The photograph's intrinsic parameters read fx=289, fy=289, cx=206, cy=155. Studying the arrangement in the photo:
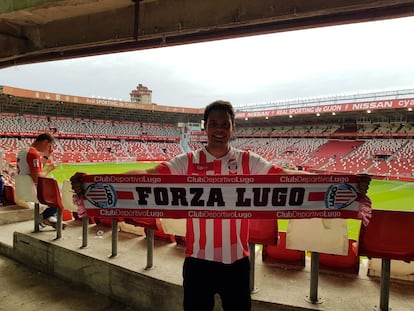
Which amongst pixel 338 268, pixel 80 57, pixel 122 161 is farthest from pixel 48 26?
pixel 122 161

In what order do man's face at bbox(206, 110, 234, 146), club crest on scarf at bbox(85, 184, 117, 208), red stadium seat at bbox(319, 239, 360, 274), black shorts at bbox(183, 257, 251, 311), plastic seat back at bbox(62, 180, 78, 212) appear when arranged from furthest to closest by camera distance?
plastic seat back at bbox(62, 180, 78, 212), red stadium seat at bbox(319, 239, 360, 274), club crest on scarf at bbox(85, 184, 117, 208), man's face at bbox(206, 110, 234, 146), black shorts at bbox(183, 257, 251, 311)

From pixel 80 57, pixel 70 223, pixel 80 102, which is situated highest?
pixel 80 102

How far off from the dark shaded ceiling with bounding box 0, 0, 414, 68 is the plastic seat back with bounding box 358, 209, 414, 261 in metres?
1.57

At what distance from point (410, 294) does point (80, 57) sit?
14.5 feet

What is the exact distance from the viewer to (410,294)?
8.34ft

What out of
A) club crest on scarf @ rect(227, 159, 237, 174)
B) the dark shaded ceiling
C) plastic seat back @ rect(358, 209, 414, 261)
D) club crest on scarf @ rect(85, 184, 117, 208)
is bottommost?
plastic seat back @ rect(358, 209, 414, 261)

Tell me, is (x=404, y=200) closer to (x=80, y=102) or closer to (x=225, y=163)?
(x=225, y=163)

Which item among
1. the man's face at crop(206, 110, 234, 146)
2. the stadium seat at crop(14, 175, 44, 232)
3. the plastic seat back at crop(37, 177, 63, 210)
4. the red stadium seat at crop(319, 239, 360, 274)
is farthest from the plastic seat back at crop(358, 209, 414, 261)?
the stadium seat at crop(14, 175, 44, 232)

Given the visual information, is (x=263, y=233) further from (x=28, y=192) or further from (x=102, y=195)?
(x=28, y=192)

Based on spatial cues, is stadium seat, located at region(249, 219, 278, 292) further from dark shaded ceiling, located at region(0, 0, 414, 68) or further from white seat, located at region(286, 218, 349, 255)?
dark shaded ceiling, located at region(0, 0, 414, 68)

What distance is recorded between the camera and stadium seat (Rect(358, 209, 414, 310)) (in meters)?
2.26

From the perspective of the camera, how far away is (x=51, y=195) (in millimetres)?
3889

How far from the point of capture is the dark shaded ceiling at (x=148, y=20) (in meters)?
2.35

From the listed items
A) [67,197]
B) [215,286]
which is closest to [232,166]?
[215,286]
